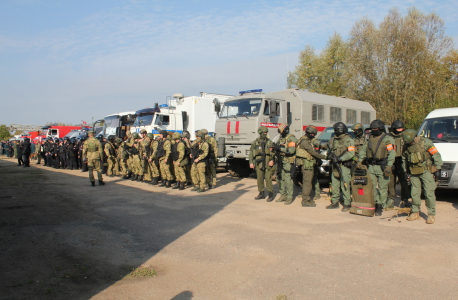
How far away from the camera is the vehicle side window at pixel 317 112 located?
43.6 feet

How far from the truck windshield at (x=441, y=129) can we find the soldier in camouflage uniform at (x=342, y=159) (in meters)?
2.36

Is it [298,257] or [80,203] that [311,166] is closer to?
[298,257]

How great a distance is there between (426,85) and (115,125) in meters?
21.4

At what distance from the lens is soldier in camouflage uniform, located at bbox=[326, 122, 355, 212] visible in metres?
6.92

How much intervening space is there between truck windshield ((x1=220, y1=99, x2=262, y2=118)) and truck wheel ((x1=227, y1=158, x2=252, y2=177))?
1827 mm

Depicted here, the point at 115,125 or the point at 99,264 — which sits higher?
the point at 115,125

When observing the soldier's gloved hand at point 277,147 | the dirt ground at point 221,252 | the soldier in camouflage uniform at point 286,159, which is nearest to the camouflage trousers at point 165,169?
the dirt ground at point 221,252

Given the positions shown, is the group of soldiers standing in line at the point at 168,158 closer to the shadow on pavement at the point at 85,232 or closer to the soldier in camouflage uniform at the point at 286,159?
the shadow on pavement at the point at 85,232

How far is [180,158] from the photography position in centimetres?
1018

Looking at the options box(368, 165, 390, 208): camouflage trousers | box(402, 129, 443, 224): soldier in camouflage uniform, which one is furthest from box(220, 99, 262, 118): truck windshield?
box(402, 129, 443, 224): soldier in camouflage uniform

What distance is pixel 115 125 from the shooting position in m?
18.9

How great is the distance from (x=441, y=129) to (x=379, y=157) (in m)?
2.88

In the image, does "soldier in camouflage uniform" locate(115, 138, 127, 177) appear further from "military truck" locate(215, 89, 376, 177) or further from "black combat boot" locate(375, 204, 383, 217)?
"black combat boot" locate(375, 204, 383, 217)

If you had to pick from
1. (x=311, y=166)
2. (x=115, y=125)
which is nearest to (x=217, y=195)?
(x=311, y=166)
